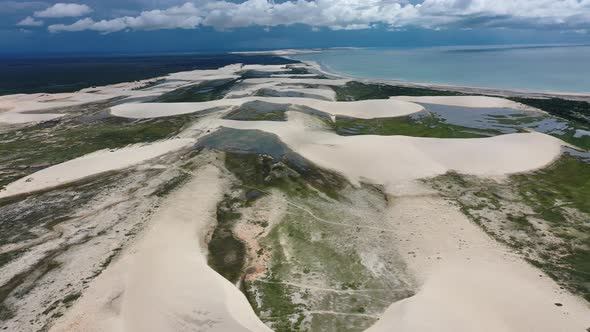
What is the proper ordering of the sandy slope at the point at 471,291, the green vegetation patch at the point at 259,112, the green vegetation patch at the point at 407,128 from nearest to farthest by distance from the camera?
the sandy slope at the point at 471,291 → the green vegetation patch at the point at 407,128 → the green vegetation patch at the point at 259,112

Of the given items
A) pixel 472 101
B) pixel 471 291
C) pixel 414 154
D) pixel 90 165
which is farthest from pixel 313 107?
pixel 471 291

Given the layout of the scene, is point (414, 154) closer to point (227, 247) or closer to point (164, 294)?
point (227, 247)

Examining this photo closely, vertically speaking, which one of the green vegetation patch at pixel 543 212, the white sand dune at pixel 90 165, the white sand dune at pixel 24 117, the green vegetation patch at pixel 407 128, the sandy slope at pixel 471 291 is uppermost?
the white sand dune at pixel 24 117

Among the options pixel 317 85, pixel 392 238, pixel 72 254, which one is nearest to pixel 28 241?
pixel 72 254

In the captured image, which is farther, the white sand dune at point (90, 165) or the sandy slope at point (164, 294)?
the white sand dune at point (90, 165)

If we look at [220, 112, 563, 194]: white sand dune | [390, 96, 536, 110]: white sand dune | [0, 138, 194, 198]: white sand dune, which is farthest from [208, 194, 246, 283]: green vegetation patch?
[390, 96, 536, 110]: white sand dune

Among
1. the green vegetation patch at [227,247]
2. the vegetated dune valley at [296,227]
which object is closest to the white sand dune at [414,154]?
the vegetated dune valley at [296,227]

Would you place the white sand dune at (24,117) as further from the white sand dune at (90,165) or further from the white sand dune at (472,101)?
the white sand dune at (472,101)
